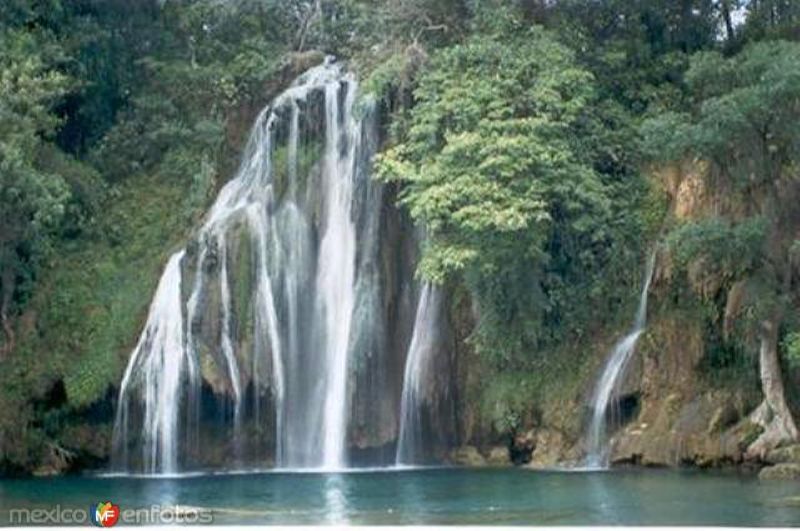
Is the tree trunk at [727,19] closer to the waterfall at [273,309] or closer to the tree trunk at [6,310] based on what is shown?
the waterfall at [273,309]

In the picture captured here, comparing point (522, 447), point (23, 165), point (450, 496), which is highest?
point (23, 165)

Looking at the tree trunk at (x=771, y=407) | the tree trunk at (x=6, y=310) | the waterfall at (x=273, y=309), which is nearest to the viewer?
the tree trunk at (x=771, y=407)

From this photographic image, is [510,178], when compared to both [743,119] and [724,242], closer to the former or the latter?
[724,242]

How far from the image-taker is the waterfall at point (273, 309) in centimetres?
2662

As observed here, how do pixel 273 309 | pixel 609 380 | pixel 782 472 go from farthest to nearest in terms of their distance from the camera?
pixel 273 309
pixel 609 380
pixel 782 472

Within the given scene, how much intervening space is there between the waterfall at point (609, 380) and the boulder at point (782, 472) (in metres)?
3.40

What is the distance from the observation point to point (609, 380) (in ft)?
81.8

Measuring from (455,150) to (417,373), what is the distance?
4401mm

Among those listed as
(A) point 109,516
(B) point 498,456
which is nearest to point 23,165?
(B) point 498,456

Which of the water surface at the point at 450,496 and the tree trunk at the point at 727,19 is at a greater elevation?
the tree trunk at the point at 727,19

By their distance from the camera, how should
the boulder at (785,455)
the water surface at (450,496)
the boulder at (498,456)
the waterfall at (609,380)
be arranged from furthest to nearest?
the boulder at (498,456), the waterfall at (609,380), the boulder at (785,455), the water surface at (450,496)

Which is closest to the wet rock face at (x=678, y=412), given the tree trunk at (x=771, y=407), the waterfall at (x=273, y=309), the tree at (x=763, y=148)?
the tree trunk at (x=771, y=407)

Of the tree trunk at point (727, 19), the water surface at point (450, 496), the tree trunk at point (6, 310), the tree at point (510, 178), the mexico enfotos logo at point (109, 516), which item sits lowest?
the water surface at point (450, 496)

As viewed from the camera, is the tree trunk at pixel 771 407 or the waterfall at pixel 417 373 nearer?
the tree trunk at pixel 771 407
